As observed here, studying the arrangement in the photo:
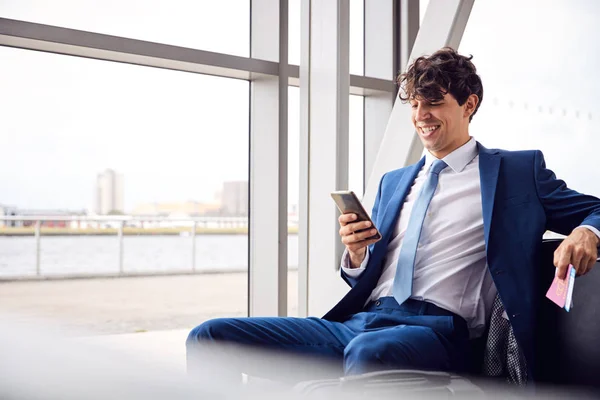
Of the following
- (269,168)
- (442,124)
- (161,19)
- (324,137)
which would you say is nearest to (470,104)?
(442,124)

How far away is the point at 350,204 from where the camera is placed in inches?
63.6

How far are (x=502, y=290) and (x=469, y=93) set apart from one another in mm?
628

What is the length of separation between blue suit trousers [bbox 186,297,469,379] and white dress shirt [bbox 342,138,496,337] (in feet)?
0.15

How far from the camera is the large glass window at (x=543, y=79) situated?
10.1ft

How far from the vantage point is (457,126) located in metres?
1.89

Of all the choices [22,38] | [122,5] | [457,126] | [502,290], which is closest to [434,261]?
[502,290]

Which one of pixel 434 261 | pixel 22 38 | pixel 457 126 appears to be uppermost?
pixel 22 38

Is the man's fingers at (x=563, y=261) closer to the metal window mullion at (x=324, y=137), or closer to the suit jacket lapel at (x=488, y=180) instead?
the suit jacket lapel at (x=488, y=180)

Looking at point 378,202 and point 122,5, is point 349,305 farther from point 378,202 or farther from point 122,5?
point 122,5

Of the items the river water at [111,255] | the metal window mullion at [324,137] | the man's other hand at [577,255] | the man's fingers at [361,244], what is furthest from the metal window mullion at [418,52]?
the man's other hand at [577,255]

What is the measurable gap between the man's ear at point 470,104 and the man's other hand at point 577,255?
0.61 metres

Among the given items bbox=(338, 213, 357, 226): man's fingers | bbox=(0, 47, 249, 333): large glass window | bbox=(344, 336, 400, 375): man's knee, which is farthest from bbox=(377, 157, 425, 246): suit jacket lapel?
bbox=(0, 47, 249, 333): large glass window

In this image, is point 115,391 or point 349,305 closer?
point 115,391

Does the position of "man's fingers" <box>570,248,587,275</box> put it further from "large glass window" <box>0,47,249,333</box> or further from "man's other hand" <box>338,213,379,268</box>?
"large glass window" <box>0,47,249,333</box>
